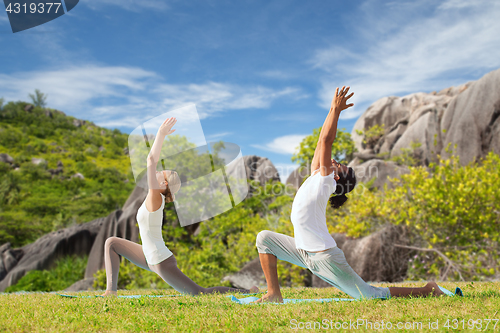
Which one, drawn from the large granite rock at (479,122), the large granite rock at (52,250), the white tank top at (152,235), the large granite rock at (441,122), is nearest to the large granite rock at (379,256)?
the large granite rock at (441,122)

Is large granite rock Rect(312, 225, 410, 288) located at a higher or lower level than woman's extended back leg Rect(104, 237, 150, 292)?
lower

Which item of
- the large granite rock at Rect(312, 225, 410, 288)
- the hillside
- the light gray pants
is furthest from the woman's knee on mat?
the hillside

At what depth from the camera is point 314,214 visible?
13.0 ft

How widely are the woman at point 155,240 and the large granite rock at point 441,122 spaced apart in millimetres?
9334

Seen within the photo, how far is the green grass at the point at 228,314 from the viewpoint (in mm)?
3256

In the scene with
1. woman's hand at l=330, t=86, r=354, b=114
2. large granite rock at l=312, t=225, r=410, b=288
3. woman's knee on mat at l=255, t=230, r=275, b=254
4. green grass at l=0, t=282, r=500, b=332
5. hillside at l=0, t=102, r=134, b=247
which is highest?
hillside at l=0, t=102, r=134, b=247

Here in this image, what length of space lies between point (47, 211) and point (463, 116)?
4008 centimetres

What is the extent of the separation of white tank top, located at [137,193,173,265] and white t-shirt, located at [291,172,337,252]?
1.91 metres

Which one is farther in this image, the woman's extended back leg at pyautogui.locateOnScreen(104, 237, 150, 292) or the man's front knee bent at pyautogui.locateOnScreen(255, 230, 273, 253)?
the woman's extended back leg at pyautogui.locateOnScreen(104, 237, 150, 292)

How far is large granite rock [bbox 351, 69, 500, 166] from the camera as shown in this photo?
18598 millimetres

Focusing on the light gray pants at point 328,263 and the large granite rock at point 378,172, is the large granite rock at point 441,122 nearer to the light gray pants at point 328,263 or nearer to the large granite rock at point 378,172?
the large granite rock at point 378,172

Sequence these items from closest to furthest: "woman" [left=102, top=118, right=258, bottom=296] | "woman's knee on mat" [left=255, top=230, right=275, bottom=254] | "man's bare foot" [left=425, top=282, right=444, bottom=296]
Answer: "woman's knee on mat" [left=255, top=230, right=275, bottom=254] → "man's bare foot" [left=425, top=282, right=444, bottom=296] → "woman" [left=102, top=118, right=258, bottom=296]

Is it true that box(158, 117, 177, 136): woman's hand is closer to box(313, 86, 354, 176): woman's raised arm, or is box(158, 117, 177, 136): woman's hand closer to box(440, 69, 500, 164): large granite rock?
box(313, 86, 354, 176): woman's raised arm

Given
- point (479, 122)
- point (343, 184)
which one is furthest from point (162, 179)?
point (479, 122)
